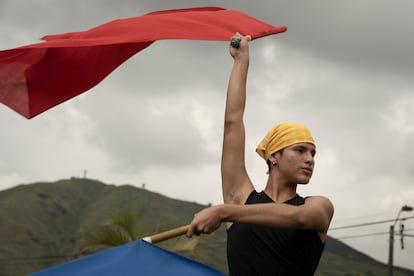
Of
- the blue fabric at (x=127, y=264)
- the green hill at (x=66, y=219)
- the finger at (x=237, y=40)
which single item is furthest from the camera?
the green hill at (x=66, y=219)

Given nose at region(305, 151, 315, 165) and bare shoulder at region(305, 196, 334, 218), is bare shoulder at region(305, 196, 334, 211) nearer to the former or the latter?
bare shoulder at region(305, 196, 334, 218)

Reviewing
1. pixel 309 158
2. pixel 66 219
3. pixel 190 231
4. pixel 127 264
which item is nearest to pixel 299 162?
pixel 309 158

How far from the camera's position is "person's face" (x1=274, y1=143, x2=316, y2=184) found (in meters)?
4.57

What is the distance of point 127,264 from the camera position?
5027mm

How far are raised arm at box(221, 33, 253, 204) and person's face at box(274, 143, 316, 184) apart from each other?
0.31 metres

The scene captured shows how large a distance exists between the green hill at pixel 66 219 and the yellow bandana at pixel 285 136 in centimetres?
10289

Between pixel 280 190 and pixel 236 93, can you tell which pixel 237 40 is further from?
pixel 280 190

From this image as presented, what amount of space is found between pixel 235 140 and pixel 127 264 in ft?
3.03

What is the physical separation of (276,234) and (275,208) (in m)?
0.42

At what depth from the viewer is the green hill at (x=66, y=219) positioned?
429 ft

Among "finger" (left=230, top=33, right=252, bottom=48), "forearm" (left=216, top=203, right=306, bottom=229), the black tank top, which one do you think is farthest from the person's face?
"finger" (left=230, top=33, right=252, bottom=48)

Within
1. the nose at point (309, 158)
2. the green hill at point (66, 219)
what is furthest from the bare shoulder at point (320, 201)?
the green hill at point (66, 219)

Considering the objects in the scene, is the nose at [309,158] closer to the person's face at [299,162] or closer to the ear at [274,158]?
the person's face at [299,162]

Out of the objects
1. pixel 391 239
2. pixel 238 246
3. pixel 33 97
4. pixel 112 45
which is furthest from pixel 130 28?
pixel 391 239
